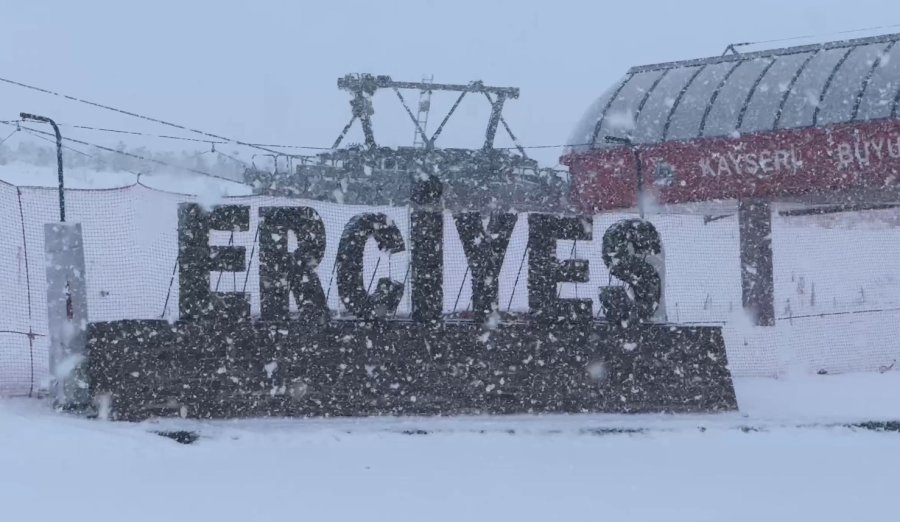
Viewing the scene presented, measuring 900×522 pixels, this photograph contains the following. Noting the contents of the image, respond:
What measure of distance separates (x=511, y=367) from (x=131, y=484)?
4755 mm

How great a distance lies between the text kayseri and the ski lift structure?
4305 millimetres

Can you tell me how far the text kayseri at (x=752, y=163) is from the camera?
75.0ft

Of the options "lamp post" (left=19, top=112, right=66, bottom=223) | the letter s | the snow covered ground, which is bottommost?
the snow covered ground

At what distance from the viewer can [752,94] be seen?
23891mm

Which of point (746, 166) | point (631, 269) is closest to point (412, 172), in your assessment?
point (746, 166)

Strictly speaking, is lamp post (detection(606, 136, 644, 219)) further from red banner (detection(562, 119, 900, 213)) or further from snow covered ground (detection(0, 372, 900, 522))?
red banner (detection(562, 119, 900, 213))

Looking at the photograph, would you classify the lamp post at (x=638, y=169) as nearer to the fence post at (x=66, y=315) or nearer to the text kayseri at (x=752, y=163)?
the text kayseri at (x=752, y=163)

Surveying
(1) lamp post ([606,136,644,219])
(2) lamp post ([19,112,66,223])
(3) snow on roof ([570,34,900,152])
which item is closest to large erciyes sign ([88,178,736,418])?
(2) lamp post ([19,112,66,223])

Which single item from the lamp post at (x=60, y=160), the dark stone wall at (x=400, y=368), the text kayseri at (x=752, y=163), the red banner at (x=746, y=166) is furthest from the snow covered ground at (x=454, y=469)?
the text kayseri at (x=752, y=163)

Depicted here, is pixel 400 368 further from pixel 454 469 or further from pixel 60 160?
pixel 60 160

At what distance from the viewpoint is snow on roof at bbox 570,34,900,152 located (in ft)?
73.8

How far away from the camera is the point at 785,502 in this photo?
742 centimetres

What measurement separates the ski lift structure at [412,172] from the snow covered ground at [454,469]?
15221mm

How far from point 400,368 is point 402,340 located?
1.01ft
